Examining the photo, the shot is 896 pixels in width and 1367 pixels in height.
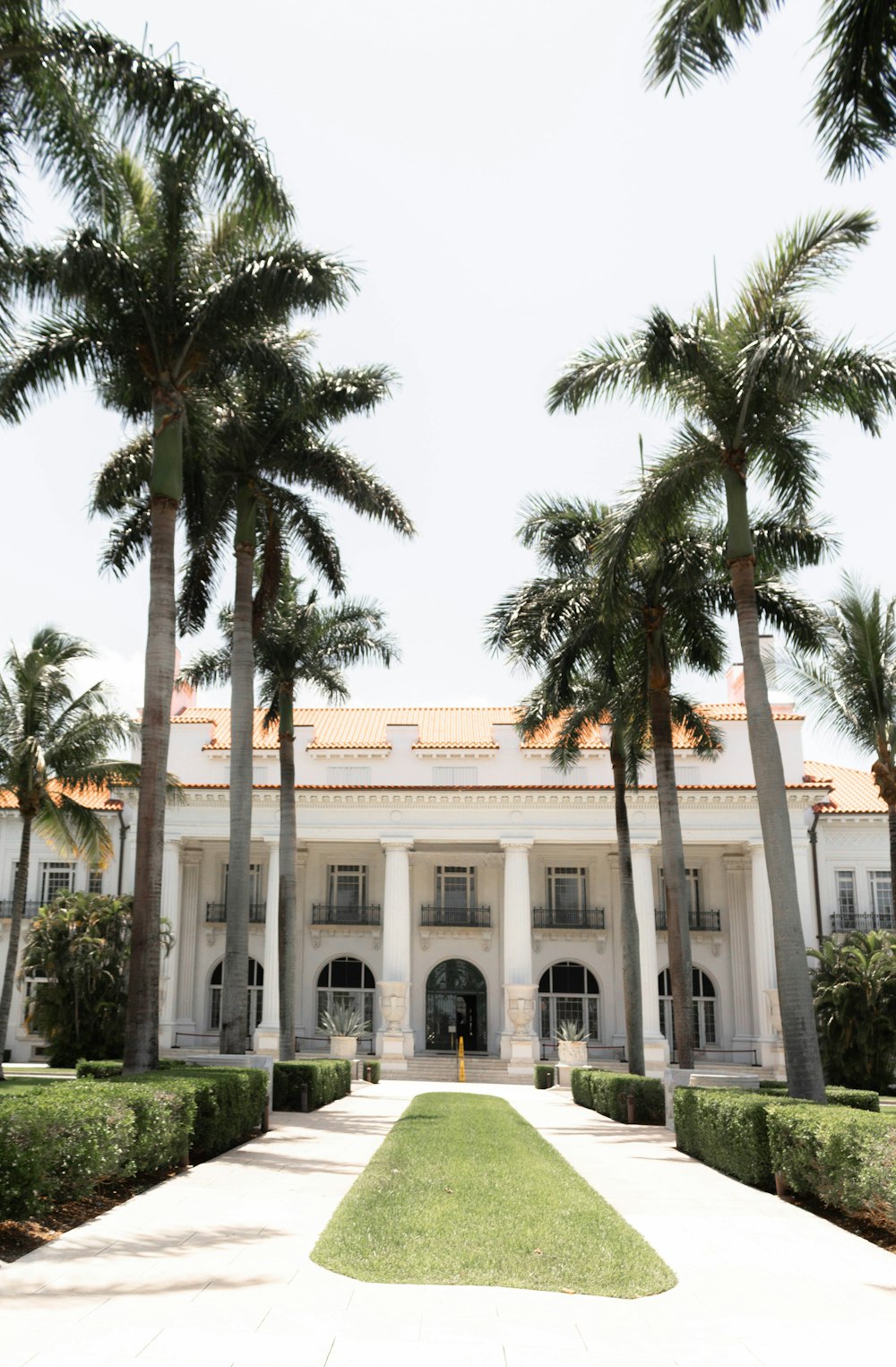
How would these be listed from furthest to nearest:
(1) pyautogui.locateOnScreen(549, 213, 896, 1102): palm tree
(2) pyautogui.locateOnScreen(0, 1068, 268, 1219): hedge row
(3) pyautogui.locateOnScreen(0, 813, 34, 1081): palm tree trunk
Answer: (3) pyautogui.locateOnScreen(0, 813, 34, 1081): palm tree trunk, (1) pyautogui.locateOnScreen(549, 213, 896, 1102): palm tree, (2) pyautogui.locateOnScreen(0, 1068, 268, 1219): hedge row

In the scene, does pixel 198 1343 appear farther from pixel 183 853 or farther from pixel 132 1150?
pixel 183 853

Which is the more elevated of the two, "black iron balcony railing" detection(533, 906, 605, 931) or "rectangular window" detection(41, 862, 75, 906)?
"rectangular window" detection(41, 862, 75, 906)

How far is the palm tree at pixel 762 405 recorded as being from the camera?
1413 cm

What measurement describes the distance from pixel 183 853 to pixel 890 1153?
114ft

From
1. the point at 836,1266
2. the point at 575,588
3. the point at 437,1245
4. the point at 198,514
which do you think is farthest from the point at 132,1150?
the point at 575,588

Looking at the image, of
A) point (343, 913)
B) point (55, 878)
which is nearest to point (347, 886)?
point (343, 913)

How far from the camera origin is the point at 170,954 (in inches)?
1481

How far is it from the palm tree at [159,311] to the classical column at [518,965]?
22.7 metres

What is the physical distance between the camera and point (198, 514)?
19.6m

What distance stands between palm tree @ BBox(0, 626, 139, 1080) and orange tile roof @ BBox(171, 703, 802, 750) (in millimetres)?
9574

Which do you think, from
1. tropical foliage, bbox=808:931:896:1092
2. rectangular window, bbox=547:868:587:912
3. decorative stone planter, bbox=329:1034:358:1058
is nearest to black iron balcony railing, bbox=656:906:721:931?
rectangular window, bbox=547:868:587:912

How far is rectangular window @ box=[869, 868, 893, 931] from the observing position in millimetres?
38594

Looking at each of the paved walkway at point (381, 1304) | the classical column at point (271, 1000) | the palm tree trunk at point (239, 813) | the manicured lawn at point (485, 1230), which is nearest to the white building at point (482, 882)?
the classical column at point (271, 1000)

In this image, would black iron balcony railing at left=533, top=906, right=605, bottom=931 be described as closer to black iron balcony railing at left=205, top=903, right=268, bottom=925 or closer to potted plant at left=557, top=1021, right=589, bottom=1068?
potted plant at left=557, top=1021, right=589, bottom=1068
